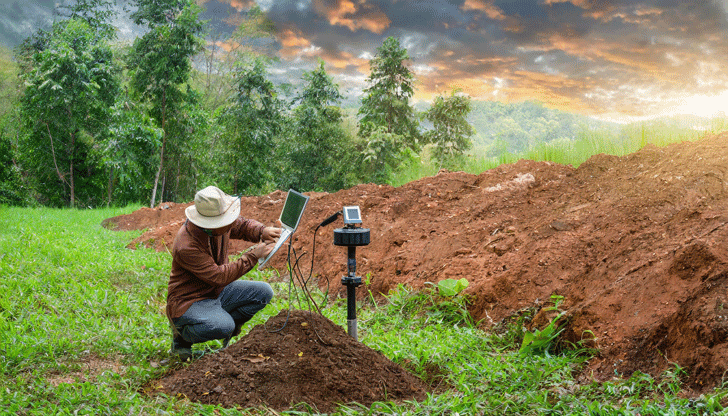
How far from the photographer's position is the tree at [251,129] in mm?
14023

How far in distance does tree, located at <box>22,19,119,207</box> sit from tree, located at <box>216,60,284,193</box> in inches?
140

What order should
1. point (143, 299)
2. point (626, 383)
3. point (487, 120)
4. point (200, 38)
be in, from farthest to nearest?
point (487, 120) → point (200, 38) → point (143, 299) → point (626, 383)

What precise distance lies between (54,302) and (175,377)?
225cm

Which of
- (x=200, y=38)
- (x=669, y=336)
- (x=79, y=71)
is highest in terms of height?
(x=200, y=38)

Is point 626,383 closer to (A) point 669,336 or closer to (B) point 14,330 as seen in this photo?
(A) point 669,336

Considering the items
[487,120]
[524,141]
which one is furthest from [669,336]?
[487,120]

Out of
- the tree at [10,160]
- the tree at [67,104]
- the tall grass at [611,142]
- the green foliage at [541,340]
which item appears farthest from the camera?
the tree at [10,160]

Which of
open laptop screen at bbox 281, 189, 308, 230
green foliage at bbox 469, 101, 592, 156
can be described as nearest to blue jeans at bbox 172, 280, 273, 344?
open laptop screen at bbox 281, 189, 308, 230

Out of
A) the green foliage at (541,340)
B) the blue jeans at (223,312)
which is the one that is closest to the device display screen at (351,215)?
the blue jeans at (223,312)

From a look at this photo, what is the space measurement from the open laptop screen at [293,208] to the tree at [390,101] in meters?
10.8

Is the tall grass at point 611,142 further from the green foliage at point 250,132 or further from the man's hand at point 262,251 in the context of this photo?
the green foliage at point 250,132

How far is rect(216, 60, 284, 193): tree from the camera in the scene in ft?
46.0

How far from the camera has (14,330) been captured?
11.2ft

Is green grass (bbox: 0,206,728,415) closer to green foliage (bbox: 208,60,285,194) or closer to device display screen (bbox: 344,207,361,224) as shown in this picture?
device display screen (bbox: 344,207,361,224)
